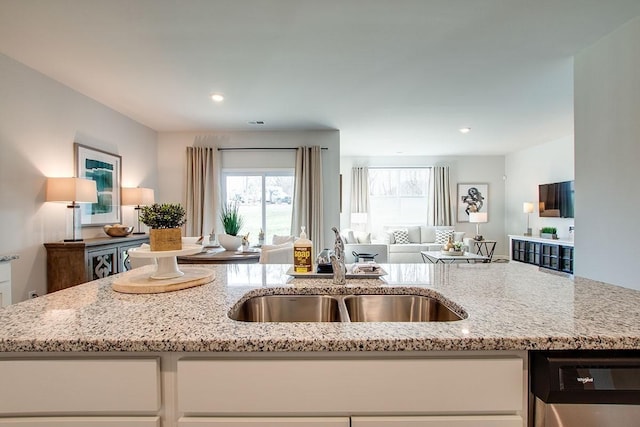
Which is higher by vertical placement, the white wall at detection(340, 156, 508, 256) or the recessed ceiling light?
the recessed ceiling light

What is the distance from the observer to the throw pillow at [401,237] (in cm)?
708

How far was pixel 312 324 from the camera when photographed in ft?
3.05

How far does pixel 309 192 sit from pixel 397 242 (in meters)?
2.61

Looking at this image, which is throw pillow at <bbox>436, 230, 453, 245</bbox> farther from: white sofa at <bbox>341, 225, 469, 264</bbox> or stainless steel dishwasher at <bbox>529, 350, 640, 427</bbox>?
stainless steel dishwasher at <bbox>529, 350, 640, 427</bbox>

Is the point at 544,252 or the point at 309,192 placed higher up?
the point at 309,192

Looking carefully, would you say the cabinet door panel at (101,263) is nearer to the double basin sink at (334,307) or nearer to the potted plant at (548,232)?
the double basin sink at (334,307)

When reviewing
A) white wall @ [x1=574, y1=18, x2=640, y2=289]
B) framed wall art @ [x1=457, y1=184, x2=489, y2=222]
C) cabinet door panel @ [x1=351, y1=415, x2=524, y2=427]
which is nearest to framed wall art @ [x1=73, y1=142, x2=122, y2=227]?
cabinet door panel @ [x1=351, y1=415, x2=524, y2=427]

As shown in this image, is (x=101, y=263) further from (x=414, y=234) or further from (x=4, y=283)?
(x=414, y=234)

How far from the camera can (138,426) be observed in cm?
83

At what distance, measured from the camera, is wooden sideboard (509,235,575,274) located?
5.34 m

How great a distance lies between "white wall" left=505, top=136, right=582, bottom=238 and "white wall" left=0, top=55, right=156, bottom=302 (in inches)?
291

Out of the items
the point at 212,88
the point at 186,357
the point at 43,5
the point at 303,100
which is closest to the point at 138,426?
the point at 186,357

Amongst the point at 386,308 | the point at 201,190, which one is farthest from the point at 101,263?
the point at 386,308

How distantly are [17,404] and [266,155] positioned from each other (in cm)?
501
